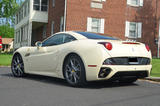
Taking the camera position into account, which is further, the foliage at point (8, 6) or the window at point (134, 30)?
the foliage at point (8, 6)

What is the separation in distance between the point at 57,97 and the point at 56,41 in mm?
2339

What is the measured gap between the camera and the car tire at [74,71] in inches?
213

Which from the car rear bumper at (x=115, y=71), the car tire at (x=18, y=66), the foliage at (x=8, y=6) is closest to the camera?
the car rear bumper at (x=115, y=71)

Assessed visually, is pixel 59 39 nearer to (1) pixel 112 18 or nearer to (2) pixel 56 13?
(1) pixel 112 18

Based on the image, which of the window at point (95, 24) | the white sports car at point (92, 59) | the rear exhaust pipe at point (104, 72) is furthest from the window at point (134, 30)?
the rear exhaust pipe at point (104, 72)

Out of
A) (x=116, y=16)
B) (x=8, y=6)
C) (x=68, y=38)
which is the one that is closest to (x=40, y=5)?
(x=116, y=16)

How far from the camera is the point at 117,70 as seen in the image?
5.23 m

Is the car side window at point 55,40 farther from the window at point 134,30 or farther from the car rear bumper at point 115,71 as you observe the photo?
the window at point 134,30

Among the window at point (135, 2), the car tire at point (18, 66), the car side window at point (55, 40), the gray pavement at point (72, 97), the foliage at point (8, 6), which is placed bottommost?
the gray pavement at point (72, 97)

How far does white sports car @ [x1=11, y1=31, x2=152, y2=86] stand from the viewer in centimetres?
523

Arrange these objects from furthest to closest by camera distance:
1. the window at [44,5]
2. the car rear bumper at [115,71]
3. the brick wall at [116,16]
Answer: the window at [44,5]
the brick wall at [116,16]
the car rear bumper at [115,71]

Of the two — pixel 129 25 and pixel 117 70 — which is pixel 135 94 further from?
pixel 129 25

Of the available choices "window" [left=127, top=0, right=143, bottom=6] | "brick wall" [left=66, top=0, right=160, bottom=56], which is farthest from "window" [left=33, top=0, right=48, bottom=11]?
"window" [left=127, top=0, right=143, bottom=6]

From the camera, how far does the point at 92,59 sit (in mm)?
5270
